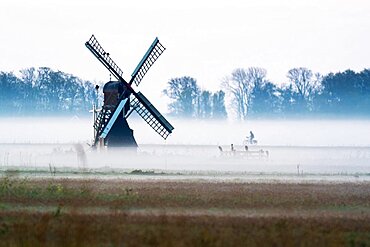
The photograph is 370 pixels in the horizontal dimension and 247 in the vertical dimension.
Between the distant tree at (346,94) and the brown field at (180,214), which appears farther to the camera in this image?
the distant tree at (346,94)

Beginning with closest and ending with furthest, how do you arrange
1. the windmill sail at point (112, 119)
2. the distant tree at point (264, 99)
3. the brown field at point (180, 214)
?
the brown field at point (180, 214) → the windmill sail at point (112, 119) → the distant tree at point (264, 99)

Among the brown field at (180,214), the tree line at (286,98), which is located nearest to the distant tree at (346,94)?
the tree line at (286,98)

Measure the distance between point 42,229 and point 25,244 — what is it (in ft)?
9.50

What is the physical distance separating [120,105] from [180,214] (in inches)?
2075

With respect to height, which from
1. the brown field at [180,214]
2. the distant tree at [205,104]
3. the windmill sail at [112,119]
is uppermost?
the distant tree at [205,104]

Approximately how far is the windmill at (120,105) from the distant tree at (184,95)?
69828 millimetres

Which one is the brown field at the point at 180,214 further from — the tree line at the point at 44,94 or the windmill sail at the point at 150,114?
the tree line at the point at 44,94

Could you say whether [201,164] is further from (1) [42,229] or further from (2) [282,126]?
(1) [42,229]

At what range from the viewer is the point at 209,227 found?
33812mm

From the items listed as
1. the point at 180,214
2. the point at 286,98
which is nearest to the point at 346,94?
the point at 286,98

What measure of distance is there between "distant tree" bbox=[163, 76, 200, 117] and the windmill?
69.8 meters

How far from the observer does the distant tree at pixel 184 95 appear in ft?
540

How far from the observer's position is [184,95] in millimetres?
167625

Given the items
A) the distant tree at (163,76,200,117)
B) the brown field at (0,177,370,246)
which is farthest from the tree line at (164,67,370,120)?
the brown field at (0,177,370,246)
